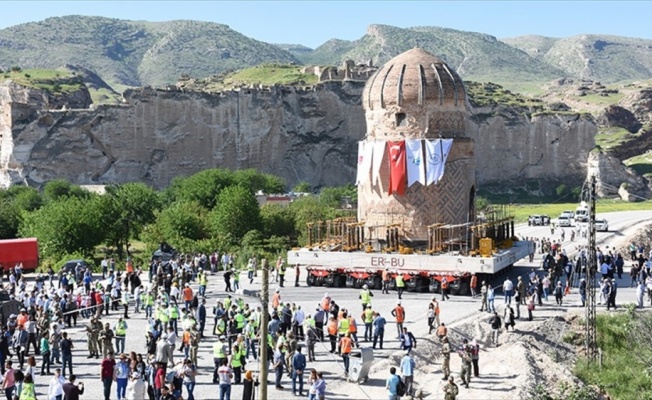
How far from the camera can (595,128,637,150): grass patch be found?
386 ft

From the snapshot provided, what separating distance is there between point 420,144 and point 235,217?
21.9 meters

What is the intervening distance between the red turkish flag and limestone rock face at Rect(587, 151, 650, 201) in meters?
70.1

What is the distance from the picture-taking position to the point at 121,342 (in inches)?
850

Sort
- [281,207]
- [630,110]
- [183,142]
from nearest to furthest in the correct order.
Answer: [281,207] < [183,142] < [630,110]

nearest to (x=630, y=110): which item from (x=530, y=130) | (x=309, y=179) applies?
(x=530, y=130)

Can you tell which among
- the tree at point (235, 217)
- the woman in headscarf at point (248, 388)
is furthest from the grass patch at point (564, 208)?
the woman in headscarf at point (248, 388)

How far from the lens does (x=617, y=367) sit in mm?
26016

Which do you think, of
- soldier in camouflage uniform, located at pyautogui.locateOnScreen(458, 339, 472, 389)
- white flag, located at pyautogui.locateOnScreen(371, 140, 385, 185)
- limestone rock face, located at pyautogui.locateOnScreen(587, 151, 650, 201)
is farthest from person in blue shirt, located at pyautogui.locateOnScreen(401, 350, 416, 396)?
limestone rock face, located at pyautogui.locateOnScreen(587, 151, 650, 201)

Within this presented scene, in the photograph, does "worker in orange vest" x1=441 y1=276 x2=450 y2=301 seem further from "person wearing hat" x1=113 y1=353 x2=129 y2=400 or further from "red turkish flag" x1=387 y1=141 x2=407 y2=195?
"person wearing hat" x1=113 y1=353 x2=129 y2=400

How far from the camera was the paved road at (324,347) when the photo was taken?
1958 centimetres

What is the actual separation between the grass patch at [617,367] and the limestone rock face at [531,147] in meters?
79.0

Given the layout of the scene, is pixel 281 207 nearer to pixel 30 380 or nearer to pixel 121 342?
pixel 121 342

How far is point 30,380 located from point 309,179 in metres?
84.2

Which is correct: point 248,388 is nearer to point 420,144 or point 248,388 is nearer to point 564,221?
point 420,144
